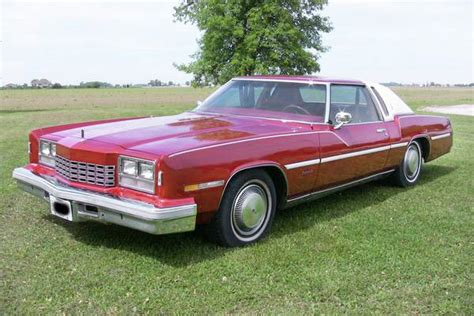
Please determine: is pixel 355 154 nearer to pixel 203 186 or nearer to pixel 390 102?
pixel 390 102

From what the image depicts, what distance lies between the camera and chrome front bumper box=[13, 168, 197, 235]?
352cm

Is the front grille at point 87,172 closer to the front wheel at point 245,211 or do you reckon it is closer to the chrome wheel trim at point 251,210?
the front wheel at point 245,211

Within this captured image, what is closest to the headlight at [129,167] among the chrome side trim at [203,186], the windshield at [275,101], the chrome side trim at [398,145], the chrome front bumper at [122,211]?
the chrome front bumper at [122,211]

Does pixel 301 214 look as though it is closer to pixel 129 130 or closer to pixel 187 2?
pixel 129 130

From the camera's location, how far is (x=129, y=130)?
4340 mm

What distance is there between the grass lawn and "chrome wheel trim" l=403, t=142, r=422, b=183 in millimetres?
1241

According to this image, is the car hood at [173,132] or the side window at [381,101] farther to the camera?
the side window at [381,101]

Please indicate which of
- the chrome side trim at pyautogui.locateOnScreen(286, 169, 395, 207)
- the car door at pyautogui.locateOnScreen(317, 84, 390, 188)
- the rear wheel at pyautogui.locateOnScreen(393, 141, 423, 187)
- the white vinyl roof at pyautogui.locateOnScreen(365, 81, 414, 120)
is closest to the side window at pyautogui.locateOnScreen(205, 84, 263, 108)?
the car door at pyautogui.locateOnScreen(317, 84, 390, 188)

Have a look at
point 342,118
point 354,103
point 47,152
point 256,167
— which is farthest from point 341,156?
point 47,152

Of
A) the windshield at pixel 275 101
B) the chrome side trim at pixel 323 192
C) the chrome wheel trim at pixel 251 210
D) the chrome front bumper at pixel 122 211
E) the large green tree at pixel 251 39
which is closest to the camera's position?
the chrome front bumper at pixel 122 211

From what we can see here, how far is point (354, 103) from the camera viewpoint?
5828mm

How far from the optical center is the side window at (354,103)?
538 cm

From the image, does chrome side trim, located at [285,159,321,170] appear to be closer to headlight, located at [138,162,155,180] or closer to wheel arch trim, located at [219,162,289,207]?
wheel arch trim, located at [219,162,289,207]

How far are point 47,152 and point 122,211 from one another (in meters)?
1.34
